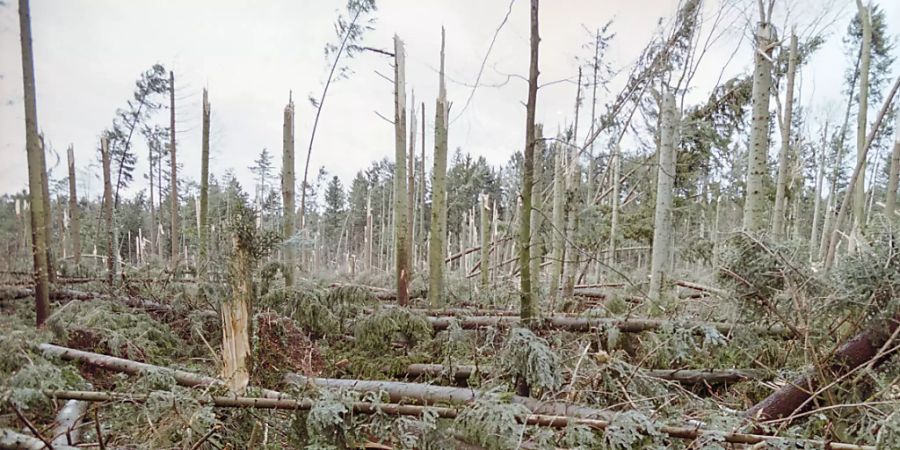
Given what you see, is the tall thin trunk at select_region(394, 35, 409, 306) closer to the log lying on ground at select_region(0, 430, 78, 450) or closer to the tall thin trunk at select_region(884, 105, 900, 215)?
the log lying on ground at select_region(0, 430, 78, 450)

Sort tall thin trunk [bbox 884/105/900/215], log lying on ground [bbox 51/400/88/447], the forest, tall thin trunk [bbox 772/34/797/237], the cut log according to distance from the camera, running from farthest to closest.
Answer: tall thin trunk [bbox 772/34/797/237], tall thin trunk [bbox 884/105/900/215], log lying on ground [bbox 51/400/88/447], the forest, the cut log

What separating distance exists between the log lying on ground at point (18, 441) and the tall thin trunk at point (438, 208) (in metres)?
3.60

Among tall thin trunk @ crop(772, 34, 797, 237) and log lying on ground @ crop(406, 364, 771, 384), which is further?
tall thin trunk @ crop(772, 34, 797, 237)

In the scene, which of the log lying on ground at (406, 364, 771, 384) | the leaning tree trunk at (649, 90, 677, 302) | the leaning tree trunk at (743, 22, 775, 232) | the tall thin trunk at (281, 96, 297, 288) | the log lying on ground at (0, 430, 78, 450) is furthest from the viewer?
the tall thin trunk at (281, 96, 297, 288)

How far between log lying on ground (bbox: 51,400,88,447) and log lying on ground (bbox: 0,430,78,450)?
32 cm

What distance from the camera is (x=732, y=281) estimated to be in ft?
7.23

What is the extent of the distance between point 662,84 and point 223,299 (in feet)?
16.5

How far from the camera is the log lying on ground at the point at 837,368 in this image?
5.68ft

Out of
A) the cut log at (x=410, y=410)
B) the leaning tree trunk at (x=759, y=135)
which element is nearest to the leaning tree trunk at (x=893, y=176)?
the leaning tree trunk at (x=759, y=135)

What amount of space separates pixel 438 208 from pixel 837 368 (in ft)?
12.1

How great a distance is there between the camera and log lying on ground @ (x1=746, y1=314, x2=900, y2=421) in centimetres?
173

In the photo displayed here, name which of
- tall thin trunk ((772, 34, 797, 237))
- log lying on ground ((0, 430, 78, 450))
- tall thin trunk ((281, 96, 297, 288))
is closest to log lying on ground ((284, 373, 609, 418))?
log lying on ground ((0, 430, 78, 450))

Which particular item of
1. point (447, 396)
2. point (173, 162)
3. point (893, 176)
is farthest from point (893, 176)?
point (173, 162)

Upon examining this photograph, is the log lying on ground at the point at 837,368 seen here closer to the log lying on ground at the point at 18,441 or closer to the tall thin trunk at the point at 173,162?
the log lying on ground at the point at 18,441
